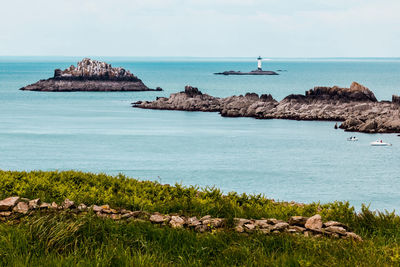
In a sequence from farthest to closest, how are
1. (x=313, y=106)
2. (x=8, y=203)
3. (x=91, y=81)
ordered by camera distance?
(x=91, y=81), (x=313, y=106), (x=8, y=203)

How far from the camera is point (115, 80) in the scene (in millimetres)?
143250

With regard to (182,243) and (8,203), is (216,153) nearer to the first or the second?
(8,203)

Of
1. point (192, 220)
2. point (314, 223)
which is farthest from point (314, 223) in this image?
point (192, 220)

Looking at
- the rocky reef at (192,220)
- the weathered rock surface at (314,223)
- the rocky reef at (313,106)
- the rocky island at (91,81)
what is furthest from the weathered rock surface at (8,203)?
the rocky island at (91,81)

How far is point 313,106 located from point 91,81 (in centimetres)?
7457

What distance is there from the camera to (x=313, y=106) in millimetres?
80375

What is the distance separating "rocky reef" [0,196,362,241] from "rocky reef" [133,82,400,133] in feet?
191

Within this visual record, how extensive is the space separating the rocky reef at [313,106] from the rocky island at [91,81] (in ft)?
162

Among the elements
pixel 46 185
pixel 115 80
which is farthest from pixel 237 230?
pixel 115 80

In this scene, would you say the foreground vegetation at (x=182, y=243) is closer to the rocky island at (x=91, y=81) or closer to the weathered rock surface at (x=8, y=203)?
the weathered rock surface at (x=8, y=203)

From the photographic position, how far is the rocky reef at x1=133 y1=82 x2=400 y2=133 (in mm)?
72312

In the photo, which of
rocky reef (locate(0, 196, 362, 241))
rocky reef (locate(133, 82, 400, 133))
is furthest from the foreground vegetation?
rocky reef (locate(133, 82, 400, 133))

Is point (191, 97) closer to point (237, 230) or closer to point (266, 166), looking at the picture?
point (266, 166)

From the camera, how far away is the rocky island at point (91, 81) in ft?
456
